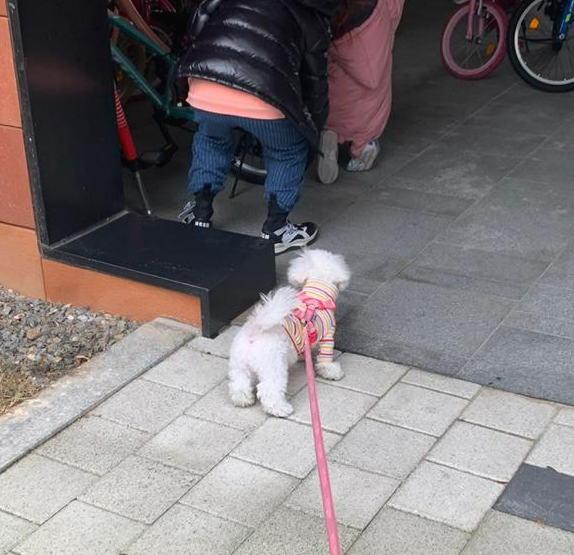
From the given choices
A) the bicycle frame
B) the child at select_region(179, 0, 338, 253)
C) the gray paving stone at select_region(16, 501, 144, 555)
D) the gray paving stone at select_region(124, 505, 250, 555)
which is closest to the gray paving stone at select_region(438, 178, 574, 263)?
the child at select_region(179, 0, 338, 253)

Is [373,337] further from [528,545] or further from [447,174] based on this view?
[447,174]

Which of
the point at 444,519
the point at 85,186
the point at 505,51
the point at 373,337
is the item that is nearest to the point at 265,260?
the point at 373,337

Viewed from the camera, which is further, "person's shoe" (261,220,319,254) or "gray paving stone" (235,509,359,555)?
"person's shoe" (261,220,319,254)

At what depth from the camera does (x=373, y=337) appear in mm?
4305

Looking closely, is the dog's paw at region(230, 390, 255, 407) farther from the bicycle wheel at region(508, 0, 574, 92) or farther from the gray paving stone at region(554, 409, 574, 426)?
the bicycle wheel at region(508, 0, 574, 92)

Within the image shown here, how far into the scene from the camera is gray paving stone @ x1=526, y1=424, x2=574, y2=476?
132 inches

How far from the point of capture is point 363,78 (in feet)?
19.5

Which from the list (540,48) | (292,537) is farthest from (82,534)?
(540,48)

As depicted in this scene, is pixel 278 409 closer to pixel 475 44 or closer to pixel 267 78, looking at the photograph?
pixel 267 78

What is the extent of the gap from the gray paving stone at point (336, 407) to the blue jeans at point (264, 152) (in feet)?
4.76

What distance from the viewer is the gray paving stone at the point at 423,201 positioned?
18.6 ft

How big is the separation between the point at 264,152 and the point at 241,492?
2.25 m

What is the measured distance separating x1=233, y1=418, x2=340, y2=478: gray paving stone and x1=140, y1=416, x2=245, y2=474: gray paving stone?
7 cm

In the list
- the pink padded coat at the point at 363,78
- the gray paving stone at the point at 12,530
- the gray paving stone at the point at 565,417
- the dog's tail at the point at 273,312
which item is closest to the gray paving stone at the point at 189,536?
the gray paving stone at the point at 12,530
